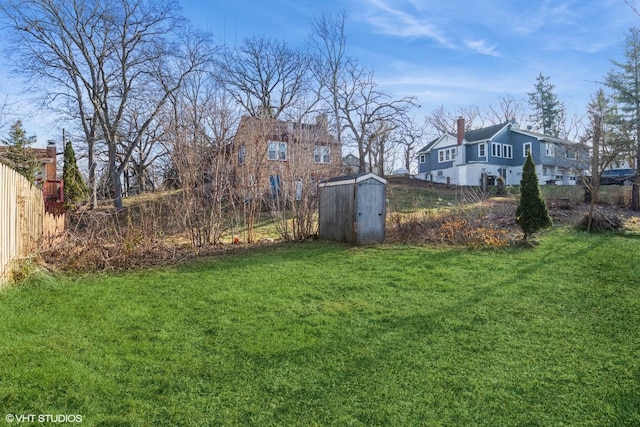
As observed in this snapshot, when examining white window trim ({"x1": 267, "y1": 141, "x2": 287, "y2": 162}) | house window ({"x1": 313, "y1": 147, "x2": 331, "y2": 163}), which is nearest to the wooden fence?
white window trim ({"x1": 267, "y1": 141, "x2": 287, "y2": 162})

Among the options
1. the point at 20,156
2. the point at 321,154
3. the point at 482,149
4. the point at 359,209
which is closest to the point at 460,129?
the point at 482,149

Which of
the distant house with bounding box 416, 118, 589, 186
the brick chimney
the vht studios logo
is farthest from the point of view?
the brick chimney

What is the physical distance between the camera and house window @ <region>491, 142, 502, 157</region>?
107 ft

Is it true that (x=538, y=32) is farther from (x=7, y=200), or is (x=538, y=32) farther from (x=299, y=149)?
(x=7, y=200)

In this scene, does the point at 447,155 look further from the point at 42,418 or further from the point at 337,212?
the point at 42,418

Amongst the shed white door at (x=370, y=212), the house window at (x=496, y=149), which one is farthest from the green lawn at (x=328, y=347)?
the house window at (x=496, y=149)

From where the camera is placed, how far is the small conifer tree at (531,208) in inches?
369

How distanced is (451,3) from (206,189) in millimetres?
6920

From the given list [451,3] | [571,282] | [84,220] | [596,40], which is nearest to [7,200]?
[84,220]

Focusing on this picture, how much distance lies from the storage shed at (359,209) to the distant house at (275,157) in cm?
108

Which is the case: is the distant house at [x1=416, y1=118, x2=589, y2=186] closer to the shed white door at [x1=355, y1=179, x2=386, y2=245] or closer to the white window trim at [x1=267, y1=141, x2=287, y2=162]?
the white window trim at [x1=267, y1=141, x2=287, y2=162]

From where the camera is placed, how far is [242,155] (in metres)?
10.3

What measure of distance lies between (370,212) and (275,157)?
3708 millimetres

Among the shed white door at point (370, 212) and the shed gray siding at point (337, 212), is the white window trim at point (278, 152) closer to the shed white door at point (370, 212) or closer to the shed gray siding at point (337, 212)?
the shed gray siding at point (337, 212)
